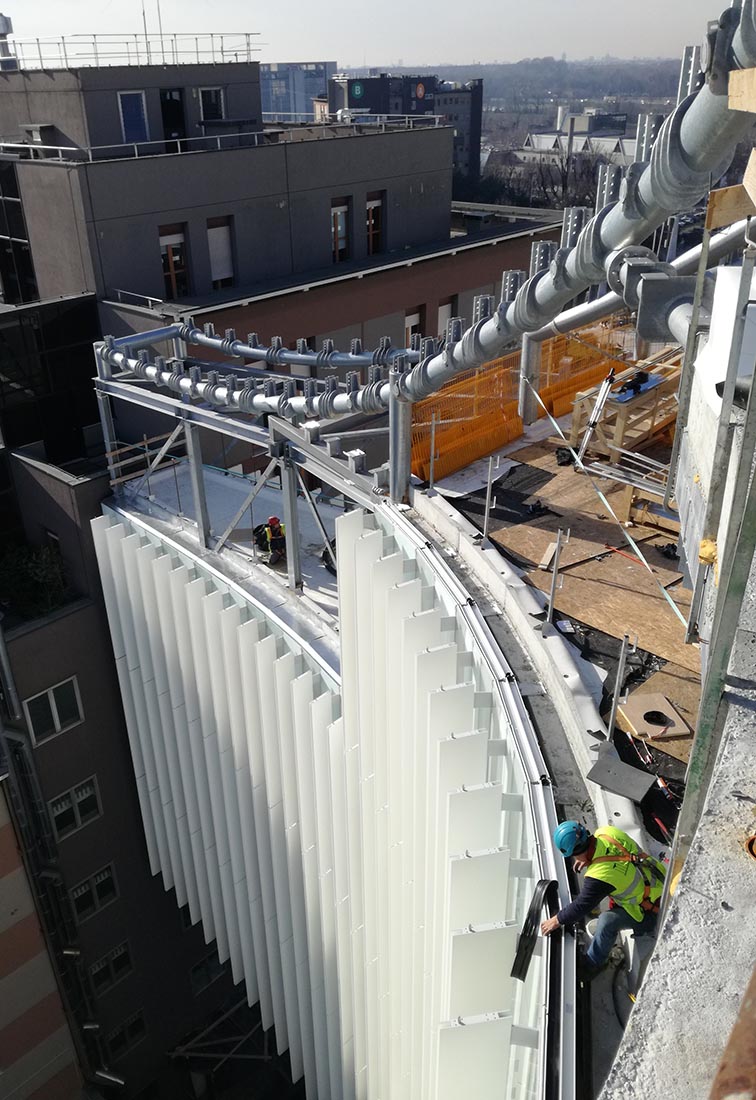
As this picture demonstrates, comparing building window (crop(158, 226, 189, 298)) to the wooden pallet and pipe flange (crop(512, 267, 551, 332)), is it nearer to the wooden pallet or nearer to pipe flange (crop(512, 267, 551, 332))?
the wooden pallet

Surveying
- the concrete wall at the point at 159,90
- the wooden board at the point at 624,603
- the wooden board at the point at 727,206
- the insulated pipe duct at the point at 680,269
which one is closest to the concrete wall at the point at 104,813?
the wooden board at the point at 624,603

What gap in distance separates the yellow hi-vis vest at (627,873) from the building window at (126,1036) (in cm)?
2040

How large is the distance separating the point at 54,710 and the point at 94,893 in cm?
533

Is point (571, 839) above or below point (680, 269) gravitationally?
below

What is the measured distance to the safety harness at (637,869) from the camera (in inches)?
277

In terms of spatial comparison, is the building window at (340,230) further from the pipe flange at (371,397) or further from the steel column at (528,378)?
the pipe flange at (371,397)

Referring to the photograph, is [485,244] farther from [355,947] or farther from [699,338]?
[699,338]

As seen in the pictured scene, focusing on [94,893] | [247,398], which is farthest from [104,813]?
[247,398]

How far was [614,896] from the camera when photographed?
7012 mm

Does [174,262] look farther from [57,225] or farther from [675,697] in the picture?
[675,697]

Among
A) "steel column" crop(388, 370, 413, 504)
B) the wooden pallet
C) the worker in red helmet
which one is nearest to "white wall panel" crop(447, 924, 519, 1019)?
"steel column" crop(388, 370, 413, 504)

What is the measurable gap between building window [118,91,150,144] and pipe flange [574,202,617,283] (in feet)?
82.0


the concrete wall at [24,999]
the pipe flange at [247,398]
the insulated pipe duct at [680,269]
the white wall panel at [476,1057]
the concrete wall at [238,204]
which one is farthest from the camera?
the concrete wall at [238,204]

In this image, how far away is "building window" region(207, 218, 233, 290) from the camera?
26.8m
